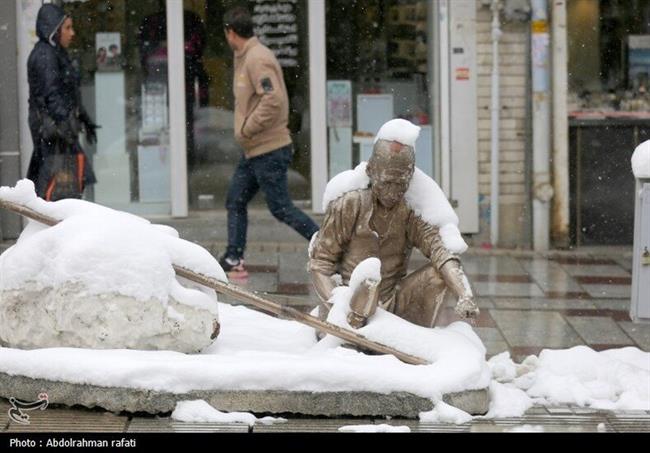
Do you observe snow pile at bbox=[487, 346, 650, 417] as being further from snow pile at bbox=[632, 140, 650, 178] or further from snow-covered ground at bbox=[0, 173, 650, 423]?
snow pile at bbox=[632, 140, 650, 178]

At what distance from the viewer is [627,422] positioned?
7113mm

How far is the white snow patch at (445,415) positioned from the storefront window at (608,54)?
7311 millimetres

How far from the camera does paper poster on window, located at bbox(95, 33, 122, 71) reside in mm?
13984

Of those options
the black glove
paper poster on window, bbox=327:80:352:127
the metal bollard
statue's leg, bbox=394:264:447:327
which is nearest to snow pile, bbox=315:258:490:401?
statue's leg, bbox=394:264:447:327

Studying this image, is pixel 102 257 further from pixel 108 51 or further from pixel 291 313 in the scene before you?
pixel 108 51

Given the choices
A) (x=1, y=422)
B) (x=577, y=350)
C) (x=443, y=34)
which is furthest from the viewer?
(x=443, y=34)

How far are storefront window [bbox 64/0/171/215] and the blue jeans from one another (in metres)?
2.57

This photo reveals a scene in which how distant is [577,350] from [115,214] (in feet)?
9.26

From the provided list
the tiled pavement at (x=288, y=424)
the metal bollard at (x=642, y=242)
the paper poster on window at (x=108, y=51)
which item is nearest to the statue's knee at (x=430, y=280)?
the tiled pavement at (x=288, y=424)

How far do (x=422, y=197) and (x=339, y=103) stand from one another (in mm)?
6427

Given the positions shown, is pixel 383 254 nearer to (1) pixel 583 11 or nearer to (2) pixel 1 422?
(2) pixel 1 422

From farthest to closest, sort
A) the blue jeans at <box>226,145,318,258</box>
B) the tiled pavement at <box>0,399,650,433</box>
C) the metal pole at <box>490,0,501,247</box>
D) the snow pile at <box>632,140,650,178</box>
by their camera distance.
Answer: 1. the metal pole at <box>490,0,501,247</box>
2. the blue jeans at <box>226,145,318,258</box>
3. the snow pile at <box>632,140,650,178</box>
4. the tiled pavement at <box>0,399,650,433</box>

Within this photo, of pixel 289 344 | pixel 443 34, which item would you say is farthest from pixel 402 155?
pixel 443 34

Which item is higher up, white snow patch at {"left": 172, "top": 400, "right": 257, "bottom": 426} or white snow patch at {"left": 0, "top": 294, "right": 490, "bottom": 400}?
white snow patch at {"left": 0, "top": 294, "right": 490, "bottom": 400}
